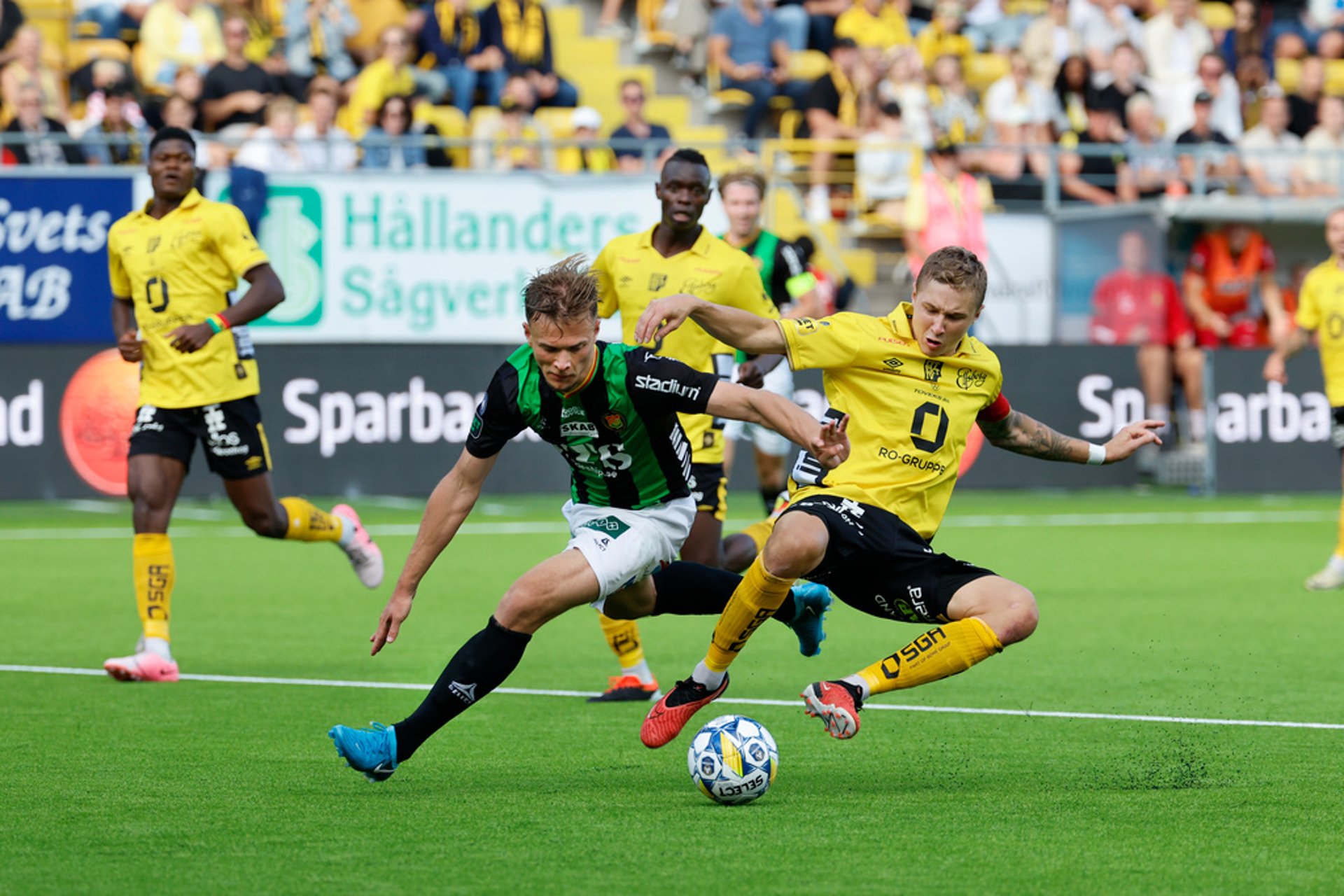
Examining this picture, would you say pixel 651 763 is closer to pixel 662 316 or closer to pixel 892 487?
pixel 892 487

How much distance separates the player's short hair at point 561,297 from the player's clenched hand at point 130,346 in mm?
3287

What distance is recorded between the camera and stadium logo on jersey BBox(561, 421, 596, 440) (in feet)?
19.8

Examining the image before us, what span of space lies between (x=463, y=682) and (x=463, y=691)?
29 mm

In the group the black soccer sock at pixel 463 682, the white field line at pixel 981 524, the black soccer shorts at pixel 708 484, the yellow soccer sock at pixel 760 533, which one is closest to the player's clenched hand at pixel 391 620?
the black soccer sock at pixel 463 682

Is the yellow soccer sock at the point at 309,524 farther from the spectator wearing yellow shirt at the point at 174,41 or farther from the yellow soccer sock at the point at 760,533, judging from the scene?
the spectator wearing yellow shirt at the point at 174,41

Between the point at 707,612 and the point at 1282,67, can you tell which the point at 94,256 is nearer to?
the point at 707,612

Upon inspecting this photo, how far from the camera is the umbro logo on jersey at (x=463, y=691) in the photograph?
581 centimetres

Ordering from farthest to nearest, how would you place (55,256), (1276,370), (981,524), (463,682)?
(55,256), (981,524), (1276,370), (463,682)

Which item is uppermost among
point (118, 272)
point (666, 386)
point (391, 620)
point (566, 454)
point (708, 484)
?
point (118, 272)

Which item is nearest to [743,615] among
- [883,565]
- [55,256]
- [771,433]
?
[883,565]

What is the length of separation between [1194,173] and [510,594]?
15.9 m

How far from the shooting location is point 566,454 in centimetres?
629

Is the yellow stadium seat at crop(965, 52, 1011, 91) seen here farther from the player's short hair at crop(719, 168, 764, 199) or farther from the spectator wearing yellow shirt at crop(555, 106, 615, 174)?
the player's short hair at crop(719, 168, 764, 199)

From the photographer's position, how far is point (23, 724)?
7008 millimetres
